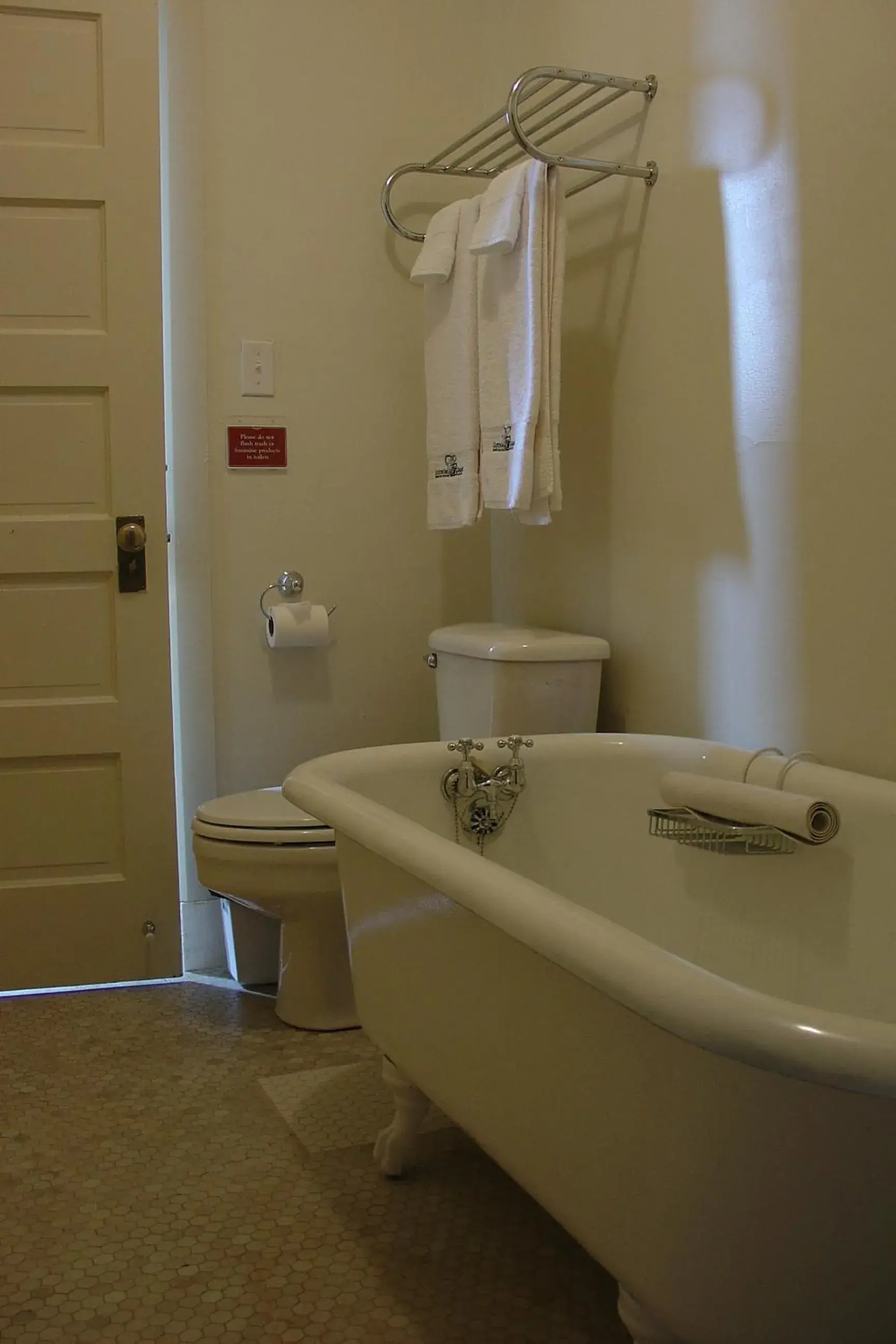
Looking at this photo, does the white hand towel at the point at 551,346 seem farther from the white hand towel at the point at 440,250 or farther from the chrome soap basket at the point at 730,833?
the chrome soap basket at the point at 730,833

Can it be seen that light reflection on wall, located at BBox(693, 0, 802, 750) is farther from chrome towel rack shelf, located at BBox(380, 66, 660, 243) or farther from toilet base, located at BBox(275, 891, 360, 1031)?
toilet base, located at BBox(275, 891, 360, 1031)

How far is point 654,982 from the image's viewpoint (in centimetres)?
97

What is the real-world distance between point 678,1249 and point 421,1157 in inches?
36.1

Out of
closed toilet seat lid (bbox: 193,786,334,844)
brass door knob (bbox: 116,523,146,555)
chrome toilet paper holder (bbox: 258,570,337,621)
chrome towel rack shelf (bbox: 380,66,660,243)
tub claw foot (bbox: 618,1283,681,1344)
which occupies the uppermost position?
chrome towel rack shelf (bbox: 380,66,660,243)

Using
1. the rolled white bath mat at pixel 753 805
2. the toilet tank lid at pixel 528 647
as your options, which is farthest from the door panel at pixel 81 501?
the rolled white bath mat at pixel 753 805

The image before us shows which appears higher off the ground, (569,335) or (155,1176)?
(569,335)

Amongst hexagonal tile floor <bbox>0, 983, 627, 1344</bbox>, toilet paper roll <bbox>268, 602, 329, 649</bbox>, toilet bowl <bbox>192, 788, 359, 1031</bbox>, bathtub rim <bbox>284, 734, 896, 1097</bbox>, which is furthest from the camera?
toilet paper roll <bbox>268, 602, 329, 649</bbox>

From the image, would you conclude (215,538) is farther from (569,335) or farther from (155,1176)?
Answer: (155,1176)

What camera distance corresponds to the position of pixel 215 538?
2.77 meters

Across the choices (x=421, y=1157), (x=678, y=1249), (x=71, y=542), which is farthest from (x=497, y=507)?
(x=678, y=1249)

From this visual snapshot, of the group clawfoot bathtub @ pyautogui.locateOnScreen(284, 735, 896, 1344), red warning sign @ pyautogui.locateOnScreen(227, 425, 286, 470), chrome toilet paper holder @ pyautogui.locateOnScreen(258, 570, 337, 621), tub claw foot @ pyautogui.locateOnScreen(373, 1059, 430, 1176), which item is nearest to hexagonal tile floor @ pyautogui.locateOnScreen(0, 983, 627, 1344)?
tub claw foot @ pyautogui.locateOnScreen(373, 1059, 430, 1176)

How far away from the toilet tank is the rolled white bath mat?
541mm

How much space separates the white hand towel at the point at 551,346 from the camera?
2291mm

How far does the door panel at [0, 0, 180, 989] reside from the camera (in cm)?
253
